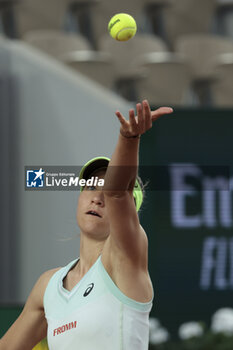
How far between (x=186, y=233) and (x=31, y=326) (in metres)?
3.47

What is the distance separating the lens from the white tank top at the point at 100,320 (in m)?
2.04

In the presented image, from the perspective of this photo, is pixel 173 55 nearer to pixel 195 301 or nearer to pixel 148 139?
pixel 148 139

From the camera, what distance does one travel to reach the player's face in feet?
7.25

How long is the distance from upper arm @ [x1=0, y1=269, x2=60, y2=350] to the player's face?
0.22m

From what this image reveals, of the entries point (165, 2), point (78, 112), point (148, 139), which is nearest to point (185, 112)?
point (148, 139)

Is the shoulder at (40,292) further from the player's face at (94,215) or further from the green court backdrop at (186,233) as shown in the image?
the green court backdrop at (186,233)

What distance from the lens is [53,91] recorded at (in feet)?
19.3

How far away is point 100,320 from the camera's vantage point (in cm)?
204

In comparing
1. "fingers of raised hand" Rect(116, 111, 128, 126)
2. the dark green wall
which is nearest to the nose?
"fingers of raised hand" Rect(116, 111, 128, 126)

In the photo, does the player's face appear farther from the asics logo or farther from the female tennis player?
the asics logo

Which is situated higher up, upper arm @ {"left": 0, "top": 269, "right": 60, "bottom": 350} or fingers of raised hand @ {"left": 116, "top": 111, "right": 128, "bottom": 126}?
fingers of raised hand @ {"left": 116, "top": 111, "right": 128, "bottom": 126}

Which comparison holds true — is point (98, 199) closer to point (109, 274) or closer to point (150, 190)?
point (109, 274)

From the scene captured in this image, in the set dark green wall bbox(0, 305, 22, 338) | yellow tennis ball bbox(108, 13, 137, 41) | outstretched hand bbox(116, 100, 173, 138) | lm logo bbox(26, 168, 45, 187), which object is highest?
yellow tennis ball bbox(108, 13, 137, 41)

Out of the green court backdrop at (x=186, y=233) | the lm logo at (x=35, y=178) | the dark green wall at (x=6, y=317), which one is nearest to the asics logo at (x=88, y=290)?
the lm logo at (x=35, y=178)
